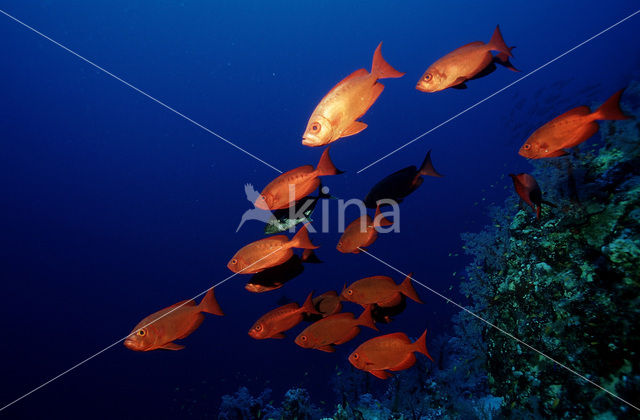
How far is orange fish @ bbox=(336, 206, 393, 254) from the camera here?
3.55 metres

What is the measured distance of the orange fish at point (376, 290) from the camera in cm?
354

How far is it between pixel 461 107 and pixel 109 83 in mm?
53817

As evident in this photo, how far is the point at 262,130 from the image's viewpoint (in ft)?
156

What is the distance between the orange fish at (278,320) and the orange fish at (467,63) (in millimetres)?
2706

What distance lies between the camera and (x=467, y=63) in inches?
102

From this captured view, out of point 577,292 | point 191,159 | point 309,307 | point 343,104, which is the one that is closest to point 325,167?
point 343,104

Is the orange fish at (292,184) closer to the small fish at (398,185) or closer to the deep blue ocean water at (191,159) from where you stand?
the small fish at (398,185)

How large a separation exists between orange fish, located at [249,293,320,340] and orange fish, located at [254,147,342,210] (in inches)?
53.2

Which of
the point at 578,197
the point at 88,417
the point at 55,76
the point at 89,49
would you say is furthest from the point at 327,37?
the point at 88,417

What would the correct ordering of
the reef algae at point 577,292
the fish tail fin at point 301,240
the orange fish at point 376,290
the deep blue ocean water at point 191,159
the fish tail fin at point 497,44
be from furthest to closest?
the deep blue ocean water at point 191,159
the orange fish at point 376,290
the reef algae at point 577,292
the fish tail fin at point 301,240
the fish tail fin at point 497,44

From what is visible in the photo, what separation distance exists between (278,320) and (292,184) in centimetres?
173

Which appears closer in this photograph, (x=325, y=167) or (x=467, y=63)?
(x=467, y=63)

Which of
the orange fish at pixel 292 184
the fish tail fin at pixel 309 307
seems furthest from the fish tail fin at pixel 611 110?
the fish tail fin at pixel 309 307

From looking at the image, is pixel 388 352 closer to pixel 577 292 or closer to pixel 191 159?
pixel 577 292
